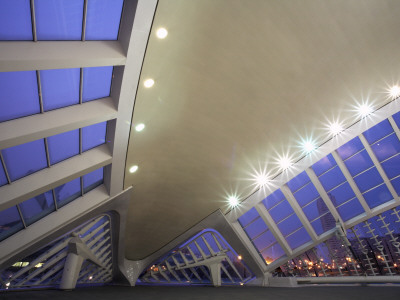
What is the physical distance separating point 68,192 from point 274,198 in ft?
45.6

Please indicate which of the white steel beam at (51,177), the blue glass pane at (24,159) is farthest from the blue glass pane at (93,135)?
the blue glass pane at (24,159)

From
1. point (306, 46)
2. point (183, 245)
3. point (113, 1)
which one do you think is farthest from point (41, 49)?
point (183, 245)

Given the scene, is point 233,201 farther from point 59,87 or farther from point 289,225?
point 59,87

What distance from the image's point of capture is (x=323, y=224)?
17.8 metres

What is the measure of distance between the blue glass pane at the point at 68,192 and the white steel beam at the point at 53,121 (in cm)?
464

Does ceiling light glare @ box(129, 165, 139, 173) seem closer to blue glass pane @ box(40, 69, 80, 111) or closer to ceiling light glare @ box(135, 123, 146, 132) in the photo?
ceiling light glare @ box(135, 123, 146, 132)

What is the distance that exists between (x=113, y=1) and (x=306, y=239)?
19.5 meters

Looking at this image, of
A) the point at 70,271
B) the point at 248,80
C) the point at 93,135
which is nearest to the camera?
the point at 248,80

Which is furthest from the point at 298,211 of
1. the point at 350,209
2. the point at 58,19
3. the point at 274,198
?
the point at 58,19

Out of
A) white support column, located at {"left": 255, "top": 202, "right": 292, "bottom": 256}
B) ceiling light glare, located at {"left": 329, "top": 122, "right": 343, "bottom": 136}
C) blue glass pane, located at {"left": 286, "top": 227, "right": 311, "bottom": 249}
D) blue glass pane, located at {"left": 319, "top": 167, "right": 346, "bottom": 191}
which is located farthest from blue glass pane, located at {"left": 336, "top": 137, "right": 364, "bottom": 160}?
white support column, located at {"left": 255, "top": 202, "right": 292, "bottom": 256}

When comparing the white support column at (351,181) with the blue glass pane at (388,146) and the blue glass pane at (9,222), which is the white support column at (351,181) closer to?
the blue glass pane at (388,146)

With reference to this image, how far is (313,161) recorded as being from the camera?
1592cm

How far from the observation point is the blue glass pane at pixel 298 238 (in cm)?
1905

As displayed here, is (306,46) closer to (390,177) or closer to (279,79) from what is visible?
(279,79)
